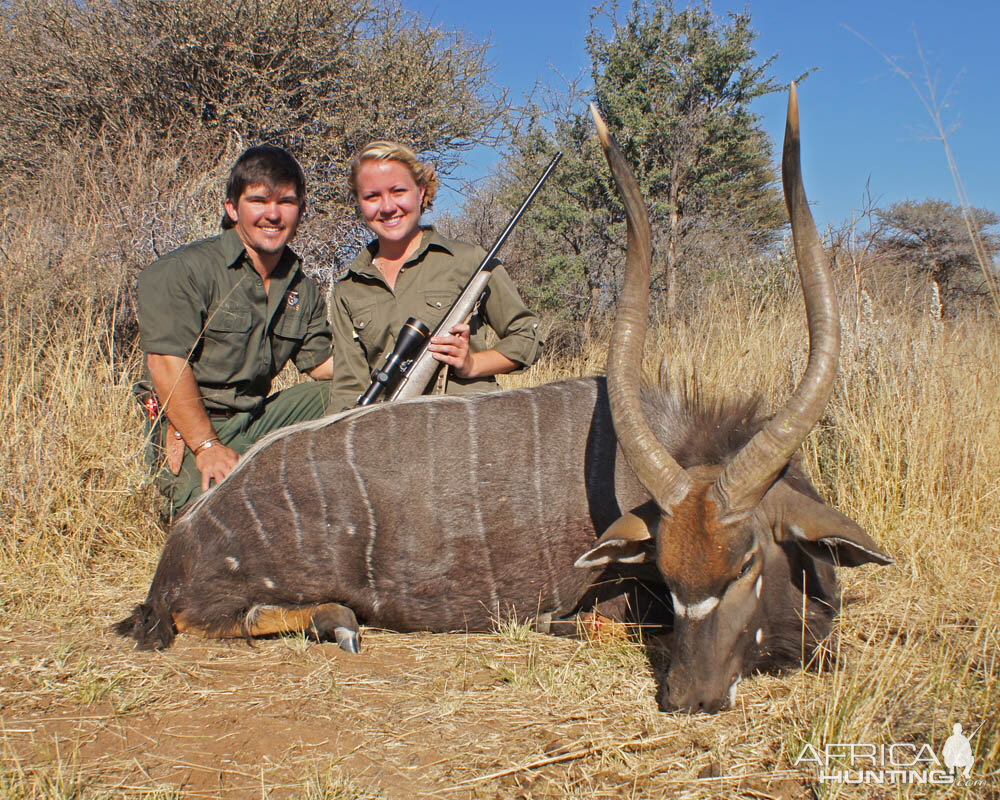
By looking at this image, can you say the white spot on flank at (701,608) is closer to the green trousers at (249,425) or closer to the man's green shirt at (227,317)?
the green trousers at (249,425)

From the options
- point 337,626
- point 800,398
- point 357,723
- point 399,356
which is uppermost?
point 399,356

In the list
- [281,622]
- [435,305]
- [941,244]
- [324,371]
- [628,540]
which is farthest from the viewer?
[941,244]

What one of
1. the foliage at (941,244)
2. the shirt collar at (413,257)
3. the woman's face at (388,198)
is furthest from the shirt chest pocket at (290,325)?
the foliage at (941,244)

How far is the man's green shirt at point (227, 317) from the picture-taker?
378 cm

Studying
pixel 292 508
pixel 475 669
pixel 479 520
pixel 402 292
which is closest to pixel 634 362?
pixel 479 520

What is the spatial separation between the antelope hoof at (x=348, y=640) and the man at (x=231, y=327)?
98 centimetres

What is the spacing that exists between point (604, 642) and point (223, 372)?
7.61ft

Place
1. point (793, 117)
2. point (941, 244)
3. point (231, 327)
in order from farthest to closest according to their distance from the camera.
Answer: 1. point (941, 244)
2. point (231, 327)
3. point (793, 117)

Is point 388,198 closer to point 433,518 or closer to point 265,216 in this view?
point 265,216

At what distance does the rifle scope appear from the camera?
12.8 feet

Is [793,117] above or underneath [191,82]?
underneath

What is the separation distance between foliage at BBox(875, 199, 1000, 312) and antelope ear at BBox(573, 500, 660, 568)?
35.4ft

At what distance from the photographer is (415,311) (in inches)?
171

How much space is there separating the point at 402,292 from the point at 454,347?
0.61m
